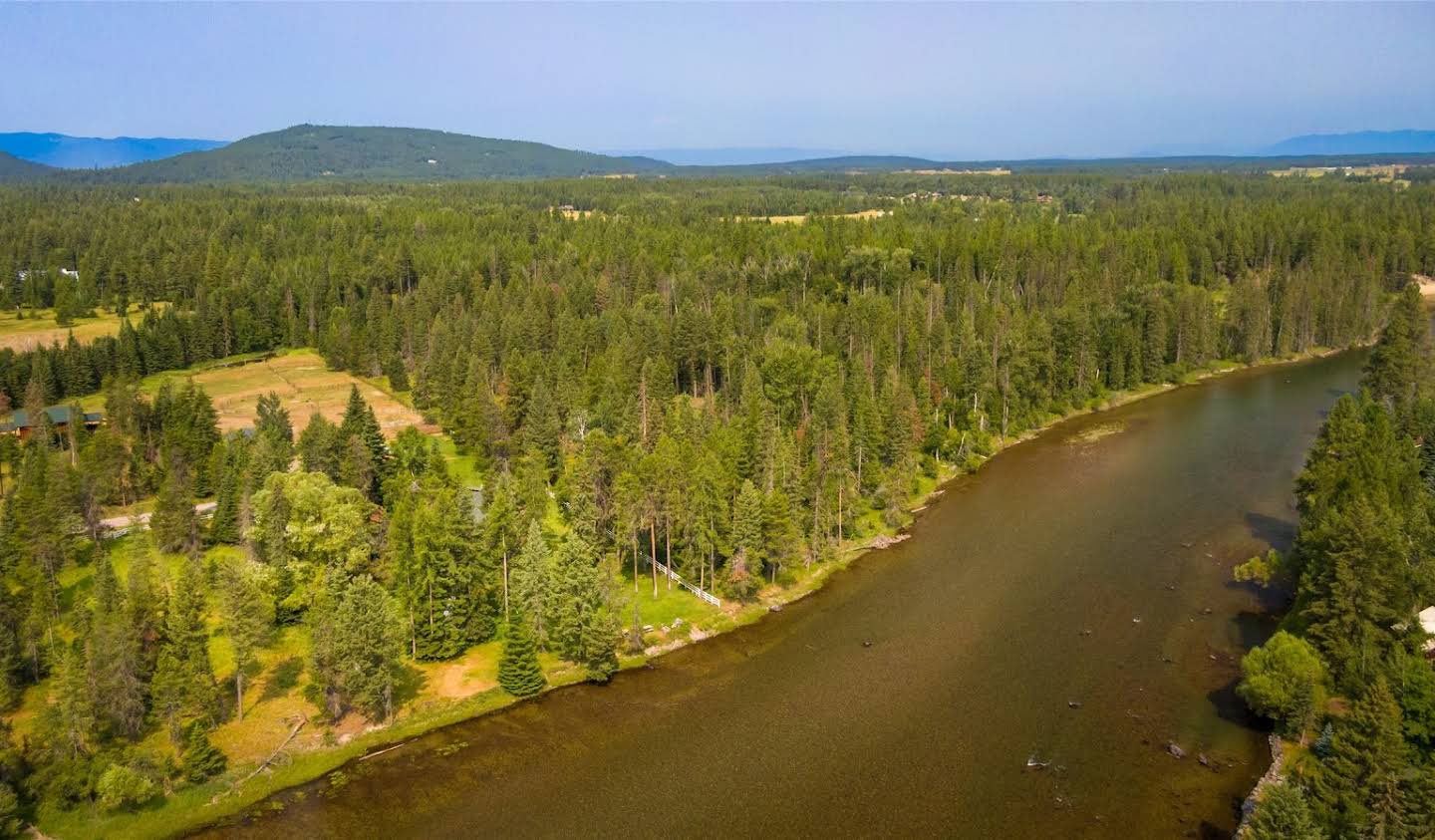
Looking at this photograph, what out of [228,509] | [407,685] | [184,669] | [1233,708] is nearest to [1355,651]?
[1233,708]

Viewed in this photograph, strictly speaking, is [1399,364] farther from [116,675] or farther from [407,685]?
[116,675]

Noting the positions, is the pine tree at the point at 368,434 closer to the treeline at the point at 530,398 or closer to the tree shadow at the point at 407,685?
the treeline at the point at 530,398

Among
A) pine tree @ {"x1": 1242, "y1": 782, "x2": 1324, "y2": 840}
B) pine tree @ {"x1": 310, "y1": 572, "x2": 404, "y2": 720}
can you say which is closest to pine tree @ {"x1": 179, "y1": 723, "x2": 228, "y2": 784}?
pine tree @ {"x1": 310, "y1": 572, "x2": 404, "y2": 720}

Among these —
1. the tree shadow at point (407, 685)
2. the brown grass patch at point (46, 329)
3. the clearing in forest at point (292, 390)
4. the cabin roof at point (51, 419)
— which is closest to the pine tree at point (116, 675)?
the tree shadow at point (407, 685)

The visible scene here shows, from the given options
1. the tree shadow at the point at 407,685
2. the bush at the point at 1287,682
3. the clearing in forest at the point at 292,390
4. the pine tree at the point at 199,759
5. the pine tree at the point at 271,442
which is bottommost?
the tree shadow at the point at 407,685

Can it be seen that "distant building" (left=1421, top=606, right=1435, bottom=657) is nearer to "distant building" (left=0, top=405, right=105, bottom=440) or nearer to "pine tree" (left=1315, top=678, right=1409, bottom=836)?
"pine tree" (left=1315, top=678, right=1409, bottom=836)

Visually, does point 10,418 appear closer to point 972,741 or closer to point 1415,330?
point 972,741
